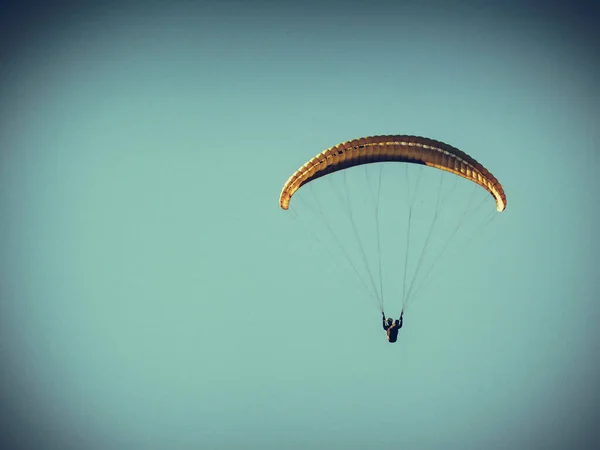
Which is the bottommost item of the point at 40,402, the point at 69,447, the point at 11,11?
the point at 69,447

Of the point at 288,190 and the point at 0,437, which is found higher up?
the point at 288,190

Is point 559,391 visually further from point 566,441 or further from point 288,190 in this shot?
point 288,190

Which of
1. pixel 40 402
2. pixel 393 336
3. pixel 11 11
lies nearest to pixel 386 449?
pixel 393 336

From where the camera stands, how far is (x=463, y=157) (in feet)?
52.5

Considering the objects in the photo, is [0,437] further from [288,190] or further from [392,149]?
[392,149]

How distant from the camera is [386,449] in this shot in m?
29.6

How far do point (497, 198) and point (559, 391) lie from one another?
19224mm

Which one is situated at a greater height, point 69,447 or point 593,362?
point 593,362

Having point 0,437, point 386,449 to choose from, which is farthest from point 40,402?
point 386,449

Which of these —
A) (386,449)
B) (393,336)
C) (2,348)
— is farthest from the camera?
(2,348)

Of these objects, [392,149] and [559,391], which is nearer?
[392,149]

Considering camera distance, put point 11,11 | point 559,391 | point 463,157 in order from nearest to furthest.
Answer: point 463,157 → point 559,391 → point 11,11

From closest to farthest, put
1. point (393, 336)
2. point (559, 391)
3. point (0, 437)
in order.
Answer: point (393, 336) → point (559, 391) → point (0, 437)

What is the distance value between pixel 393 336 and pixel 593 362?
20381 mm
